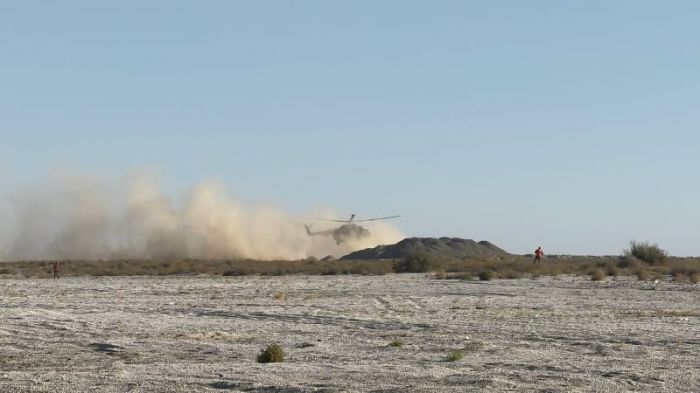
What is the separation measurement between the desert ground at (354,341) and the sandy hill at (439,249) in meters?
71.5

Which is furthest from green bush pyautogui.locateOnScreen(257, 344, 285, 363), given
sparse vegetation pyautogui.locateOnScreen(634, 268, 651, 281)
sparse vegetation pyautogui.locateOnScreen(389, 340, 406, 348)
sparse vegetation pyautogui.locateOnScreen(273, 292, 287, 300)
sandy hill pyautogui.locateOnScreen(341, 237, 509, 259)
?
sandy hill pyautogui.locateOnScreen(341, 237, 509, 259)

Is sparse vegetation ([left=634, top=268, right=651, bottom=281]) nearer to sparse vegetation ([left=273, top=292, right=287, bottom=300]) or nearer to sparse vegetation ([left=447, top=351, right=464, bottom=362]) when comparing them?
sparse vegetation ([left=273, top=292, right=287, bottom=300])

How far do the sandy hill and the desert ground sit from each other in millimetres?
71505

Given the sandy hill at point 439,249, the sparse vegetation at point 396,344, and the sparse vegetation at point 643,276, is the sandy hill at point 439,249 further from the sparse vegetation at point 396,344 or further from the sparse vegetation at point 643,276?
the sparse vegetation at point 396,344

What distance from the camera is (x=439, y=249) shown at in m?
129

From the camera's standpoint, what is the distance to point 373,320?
29.1 meters

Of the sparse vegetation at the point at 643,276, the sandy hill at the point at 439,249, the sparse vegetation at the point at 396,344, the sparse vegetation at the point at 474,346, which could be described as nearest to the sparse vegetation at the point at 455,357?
the sparse vegetation at the point at 474,346

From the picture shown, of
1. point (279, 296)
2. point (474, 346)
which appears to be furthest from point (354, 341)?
point (279, 296)

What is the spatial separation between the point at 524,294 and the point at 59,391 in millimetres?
29141

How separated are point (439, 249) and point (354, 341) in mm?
105848

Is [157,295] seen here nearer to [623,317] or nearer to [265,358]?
[623,317]

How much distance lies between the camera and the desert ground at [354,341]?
1677 centimetres

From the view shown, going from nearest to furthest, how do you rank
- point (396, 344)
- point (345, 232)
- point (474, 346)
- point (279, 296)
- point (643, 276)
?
point (474, 346) < point (396, 344) < point (279, 296) < point (643, 276) < point (345, 232)

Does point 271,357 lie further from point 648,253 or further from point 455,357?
point 648,253
